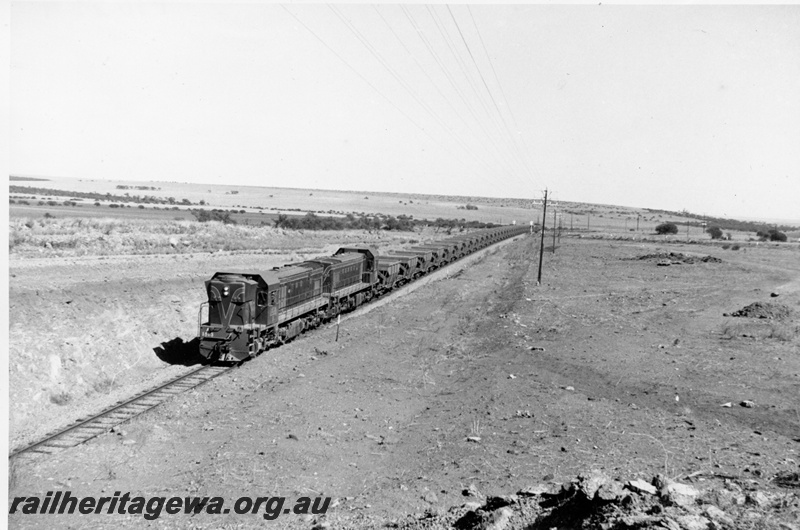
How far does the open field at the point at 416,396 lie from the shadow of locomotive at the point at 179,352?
42 centimetres

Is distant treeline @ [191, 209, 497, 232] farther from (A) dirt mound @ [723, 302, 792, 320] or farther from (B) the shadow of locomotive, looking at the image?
(A) dirt mound @ [723, 302, 792, 320]

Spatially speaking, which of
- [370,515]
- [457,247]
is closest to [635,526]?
[370,515]

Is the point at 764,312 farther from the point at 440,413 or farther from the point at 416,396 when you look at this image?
the point at 440,413

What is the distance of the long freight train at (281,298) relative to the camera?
20781 mm

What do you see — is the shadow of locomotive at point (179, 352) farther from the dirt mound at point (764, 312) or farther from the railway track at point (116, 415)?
the dirt mound at point (764, 312)

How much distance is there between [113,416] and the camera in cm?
1605

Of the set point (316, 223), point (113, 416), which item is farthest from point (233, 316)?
point (316, 223)

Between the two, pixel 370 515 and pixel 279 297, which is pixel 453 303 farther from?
pixel 370 515

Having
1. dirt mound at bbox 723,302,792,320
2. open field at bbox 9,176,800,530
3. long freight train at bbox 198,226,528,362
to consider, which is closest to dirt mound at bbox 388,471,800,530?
open field at bbox 9,176,800,530

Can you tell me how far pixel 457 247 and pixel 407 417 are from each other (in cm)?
4110

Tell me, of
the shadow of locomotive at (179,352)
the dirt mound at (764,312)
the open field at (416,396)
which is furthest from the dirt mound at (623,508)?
the dirt mound at (764,312)

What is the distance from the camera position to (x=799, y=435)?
13109mm

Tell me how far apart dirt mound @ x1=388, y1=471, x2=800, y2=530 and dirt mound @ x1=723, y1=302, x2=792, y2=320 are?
Answer: 20598 millimetres

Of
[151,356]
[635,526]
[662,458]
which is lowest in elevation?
[151,356]
